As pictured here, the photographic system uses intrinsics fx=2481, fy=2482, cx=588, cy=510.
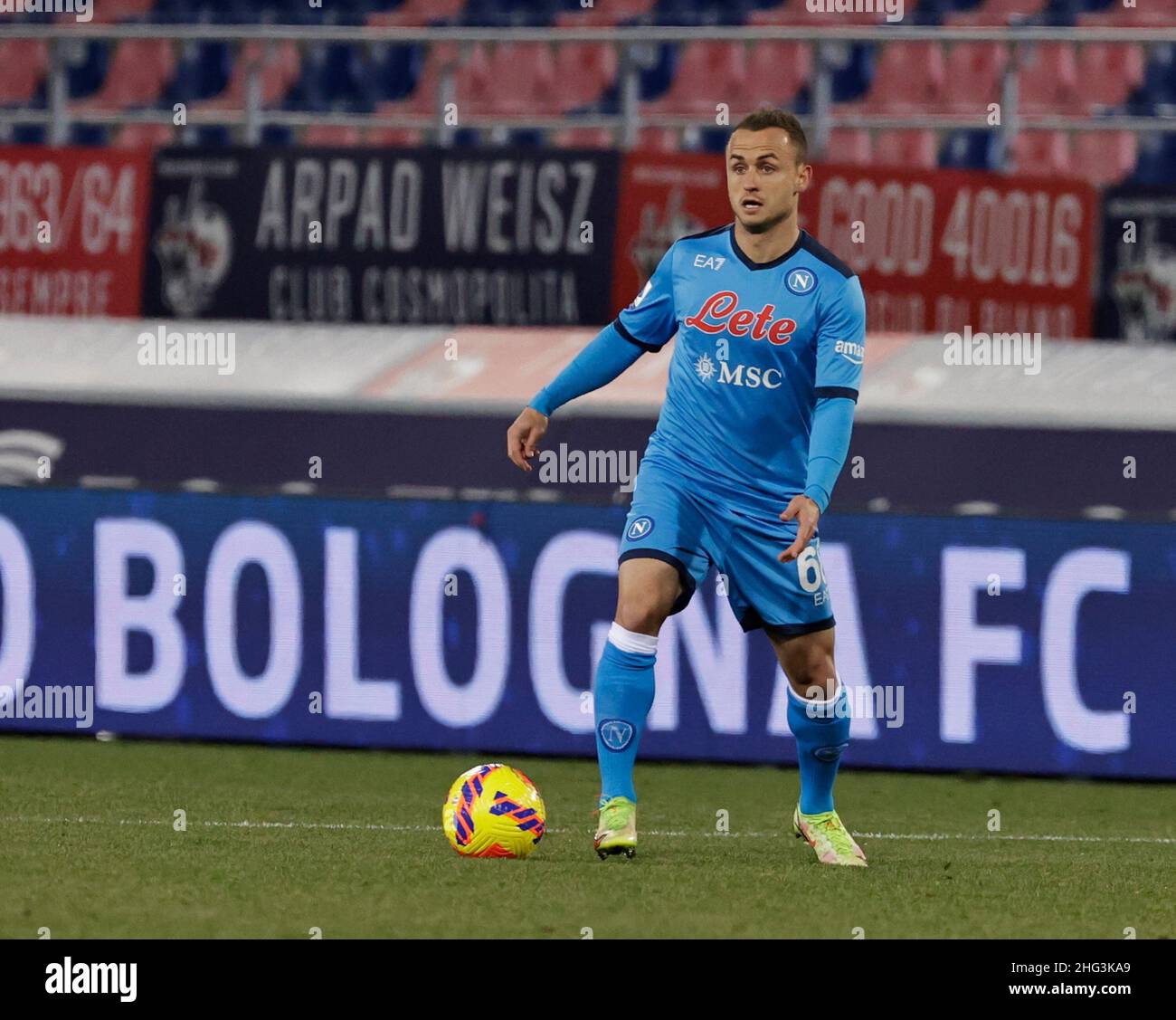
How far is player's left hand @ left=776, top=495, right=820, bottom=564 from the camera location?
19.8ft

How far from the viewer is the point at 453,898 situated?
5.73 m

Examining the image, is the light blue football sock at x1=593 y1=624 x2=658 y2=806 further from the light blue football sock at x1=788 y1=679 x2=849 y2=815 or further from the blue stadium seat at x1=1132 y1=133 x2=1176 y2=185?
the blue stadium seat at x1=1132 y1=133 x2=1176 y2=185

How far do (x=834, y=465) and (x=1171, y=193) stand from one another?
494 cm

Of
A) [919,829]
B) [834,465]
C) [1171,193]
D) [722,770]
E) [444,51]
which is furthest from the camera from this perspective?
[444,51]

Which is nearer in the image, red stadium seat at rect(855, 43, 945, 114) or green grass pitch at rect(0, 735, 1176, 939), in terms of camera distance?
green grass pitch at rect(0, 735, 1176, 939)

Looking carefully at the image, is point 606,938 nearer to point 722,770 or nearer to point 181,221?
point 722,770

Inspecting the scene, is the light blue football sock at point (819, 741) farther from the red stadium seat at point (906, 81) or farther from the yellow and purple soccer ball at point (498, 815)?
the red stadium seat at point (906, 81)

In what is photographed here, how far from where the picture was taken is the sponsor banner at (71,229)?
11.6 metres

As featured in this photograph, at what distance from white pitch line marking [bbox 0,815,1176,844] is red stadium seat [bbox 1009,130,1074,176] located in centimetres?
528

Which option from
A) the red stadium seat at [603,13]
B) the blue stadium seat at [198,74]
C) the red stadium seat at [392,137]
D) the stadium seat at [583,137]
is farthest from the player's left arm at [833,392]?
the blue stadium seat at [198,74]

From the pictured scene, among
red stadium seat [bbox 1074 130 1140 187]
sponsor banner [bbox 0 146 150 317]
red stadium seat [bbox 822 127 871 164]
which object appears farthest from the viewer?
red stadium seat [bbox 1074 130 1140 187]

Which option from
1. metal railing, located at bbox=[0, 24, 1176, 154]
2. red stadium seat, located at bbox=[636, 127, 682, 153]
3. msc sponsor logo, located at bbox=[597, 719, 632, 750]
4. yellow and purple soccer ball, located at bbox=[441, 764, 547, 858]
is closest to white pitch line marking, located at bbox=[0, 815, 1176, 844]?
yellow and purple soccer ball, located at bbox=[441, 764, 547, 858]

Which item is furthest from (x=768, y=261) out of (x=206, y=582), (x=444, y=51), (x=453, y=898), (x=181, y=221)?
(x=444, y=51)

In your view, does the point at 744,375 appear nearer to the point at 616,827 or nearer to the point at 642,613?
the point at 642,613
